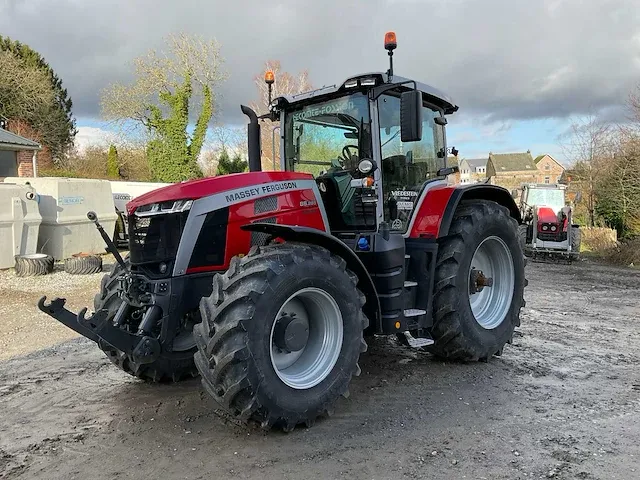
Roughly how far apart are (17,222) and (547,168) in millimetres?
84334

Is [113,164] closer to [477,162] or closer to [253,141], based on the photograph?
[253,141]

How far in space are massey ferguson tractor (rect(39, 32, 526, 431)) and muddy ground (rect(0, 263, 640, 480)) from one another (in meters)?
0.25

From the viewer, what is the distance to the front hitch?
10.8 ft

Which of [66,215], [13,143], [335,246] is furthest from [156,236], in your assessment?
[13,143]

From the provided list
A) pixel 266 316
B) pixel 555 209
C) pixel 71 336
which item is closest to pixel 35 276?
pixel 71 336

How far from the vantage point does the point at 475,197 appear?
527cm

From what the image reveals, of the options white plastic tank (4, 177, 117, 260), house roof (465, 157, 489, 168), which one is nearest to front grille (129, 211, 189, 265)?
white plastic tank (4, 177, 117, 260)

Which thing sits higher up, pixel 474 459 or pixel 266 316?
pixel 266 316

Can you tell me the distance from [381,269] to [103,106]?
29499 mm

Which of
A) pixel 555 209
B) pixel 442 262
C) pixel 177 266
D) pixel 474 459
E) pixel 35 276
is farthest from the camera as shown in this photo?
pixel 555 209

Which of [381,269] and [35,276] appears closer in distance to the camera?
[381,269]

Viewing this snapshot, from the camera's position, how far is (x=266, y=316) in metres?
3.26

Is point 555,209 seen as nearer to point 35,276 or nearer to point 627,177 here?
point 627,177

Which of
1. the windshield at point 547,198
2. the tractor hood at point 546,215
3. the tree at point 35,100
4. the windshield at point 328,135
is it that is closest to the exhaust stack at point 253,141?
the windshield at point 328,135
